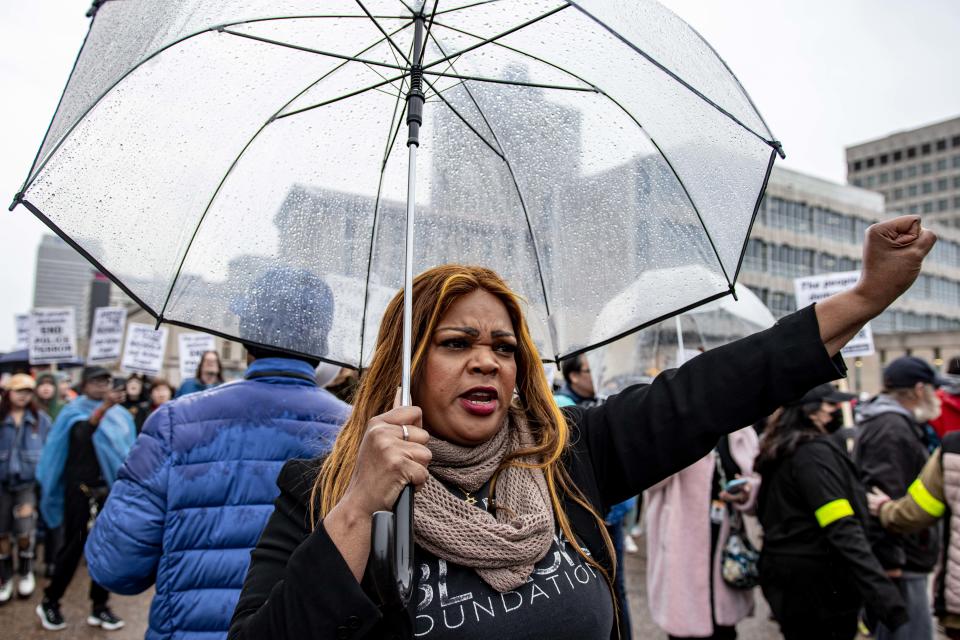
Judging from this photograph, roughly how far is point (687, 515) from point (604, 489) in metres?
3.07


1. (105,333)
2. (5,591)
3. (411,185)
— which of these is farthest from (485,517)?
(105,333)

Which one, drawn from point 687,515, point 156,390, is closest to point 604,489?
point 687,515

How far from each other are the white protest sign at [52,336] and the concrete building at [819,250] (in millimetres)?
51154

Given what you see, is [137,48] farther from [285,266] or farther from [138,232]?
[285,266]

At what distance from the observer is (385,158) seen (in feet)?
8.29

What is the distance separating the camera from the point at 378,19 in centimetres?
218

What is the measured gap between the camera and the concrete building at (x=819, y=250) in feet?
195

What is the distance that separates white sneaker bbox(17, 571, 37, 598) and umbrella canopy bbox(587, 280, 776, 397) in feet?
20.5

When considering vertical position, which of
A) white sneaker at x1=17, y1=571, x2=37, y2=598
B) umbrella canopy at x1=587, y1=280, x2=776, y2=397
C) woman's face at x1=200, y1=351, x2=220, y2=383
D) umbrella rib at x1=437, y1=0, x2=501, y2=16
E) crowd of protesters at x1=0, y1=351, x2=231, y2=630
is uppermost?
umbrella rib at x1=437, y1=0, x2=501, y2=16

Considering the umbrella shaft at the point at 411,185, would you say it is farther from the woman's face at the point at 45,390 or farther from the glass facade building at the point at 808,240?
the glass facade building at the point at 808,240

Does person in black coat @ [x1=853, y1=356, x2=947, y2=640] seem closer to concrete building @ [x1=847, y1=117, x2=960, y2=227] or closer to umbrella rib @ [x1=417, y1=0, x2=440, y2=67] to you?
umbrella rib @ [x1=417, y1=0, x2=440, y2=67]

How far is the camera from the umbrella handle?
55.3 inches

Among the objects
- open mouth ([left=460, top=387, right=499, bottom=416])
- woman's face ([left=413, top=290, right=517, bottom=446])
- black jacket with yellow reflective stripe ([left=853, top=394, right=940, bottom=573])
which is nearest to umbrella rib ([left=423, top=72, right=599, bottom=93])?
woman's face ([left=413, top=290, right=517, bottom=446])

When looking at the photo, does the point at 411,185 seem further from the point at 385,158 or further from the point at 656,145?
the point at 656,145
